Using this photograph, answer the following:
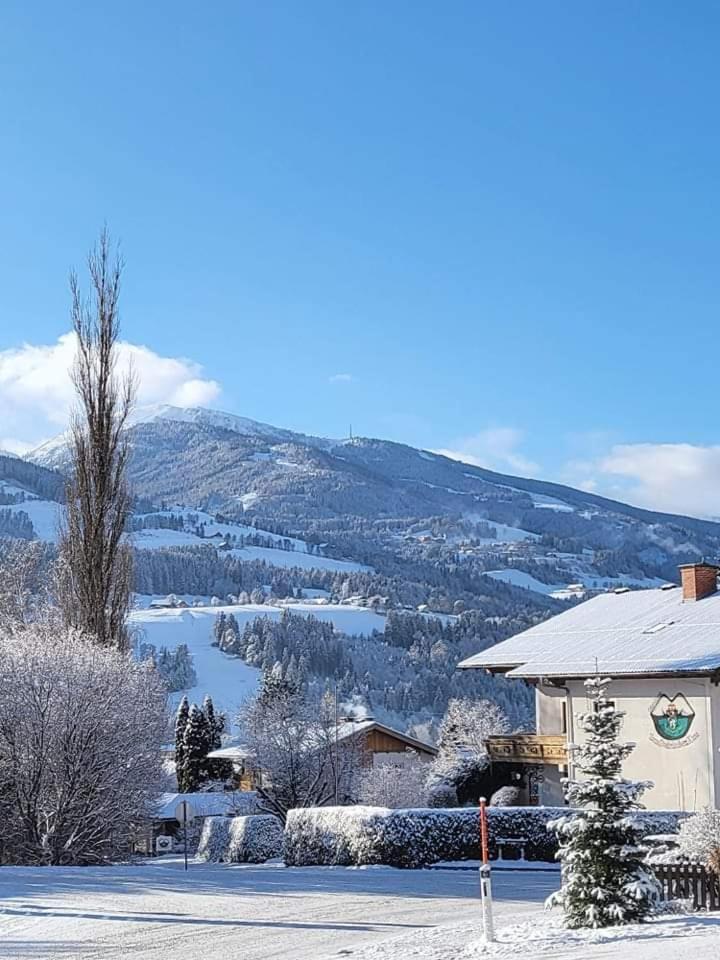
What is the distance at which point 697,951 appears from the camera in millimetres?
11430

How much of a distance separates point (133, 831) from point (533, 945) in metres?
20.2

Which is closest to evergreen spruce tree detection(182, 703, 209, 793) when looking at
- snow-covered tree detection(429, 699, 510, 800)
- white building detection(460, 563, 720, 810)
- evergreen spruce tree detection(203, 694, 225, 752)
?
evergreen spruce tree detection(203, 694, 225, 752)

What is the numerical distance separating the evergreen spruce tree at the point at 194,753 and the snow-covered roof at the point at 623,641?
2997 centimetres

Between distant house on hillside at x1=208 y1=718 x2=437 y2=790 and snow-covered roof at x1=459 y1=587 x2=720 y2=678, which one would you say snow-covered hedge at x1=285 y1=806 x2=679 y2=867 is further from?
distant house on hillside at x1=208 y1=718 x2=437 y2=790

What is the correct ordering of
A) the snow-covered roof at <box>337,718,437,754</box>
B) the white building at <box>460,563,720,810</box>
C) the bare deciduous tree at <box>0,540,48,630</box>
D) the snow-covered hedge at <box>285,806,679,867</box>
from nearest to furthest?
1. the snow-covered hedge at <box>285,806,679,867</box>
2. the white building at <box>460,563,720,810</box>
3. the bare deciduous tree at <box>0,540,48,630</box>
4. the snow-covered roof at <box>337,718,437,754</box>

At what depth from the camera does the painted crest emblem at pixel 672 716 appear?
31.6 meters

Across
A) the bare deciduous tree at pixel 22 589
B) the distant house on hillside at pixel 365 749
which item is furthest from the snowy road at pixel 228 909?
the distant house on hillside at pixel 365 749

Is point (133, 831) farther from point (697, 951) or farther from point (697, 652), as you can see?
point (697, 951)

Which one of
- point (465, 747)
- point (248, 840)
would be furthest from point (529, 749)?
point (465, 747)

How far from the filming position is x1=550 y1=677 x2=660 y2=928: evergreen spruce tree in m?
13.9

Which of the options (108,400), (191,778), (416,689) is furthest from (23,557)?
(416,689)

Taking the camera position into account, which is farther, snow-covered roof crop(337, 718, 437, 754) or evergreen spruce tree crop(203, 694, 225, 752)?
evergreen spruce tree crop(203, 694, 225, 752)

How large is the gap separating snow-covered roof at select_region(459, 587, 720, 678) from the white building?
0.13 ft

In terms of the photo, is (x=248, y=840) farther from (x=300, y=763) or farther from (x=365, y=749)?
(x=365, y=749)
